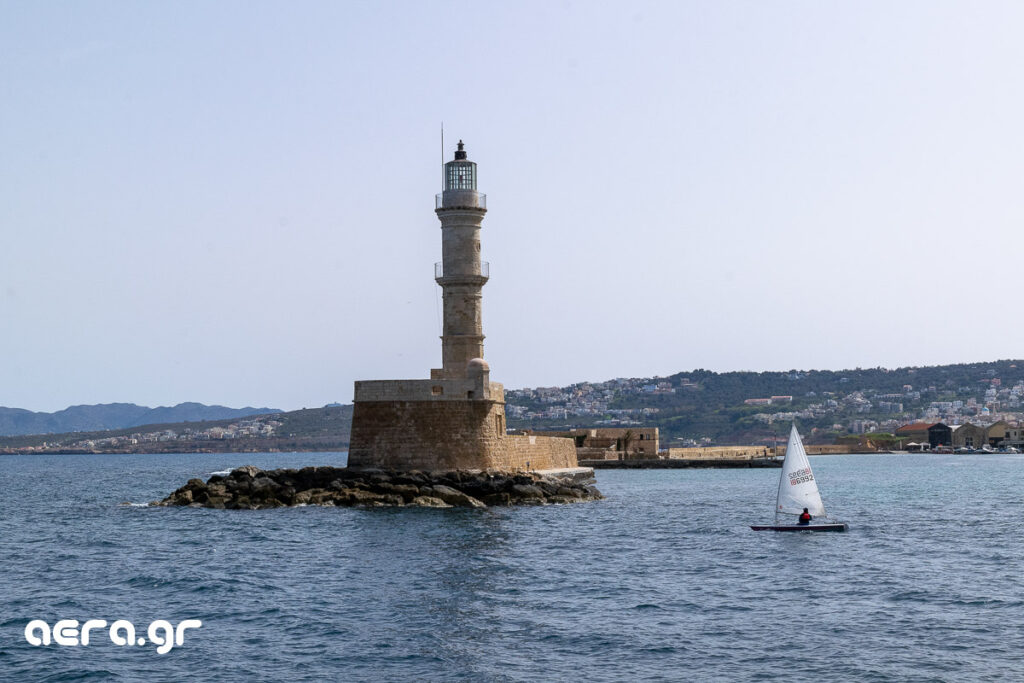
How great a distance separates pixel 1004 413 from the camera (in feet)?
636

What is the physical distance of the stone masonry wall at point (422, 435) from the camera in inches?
1704

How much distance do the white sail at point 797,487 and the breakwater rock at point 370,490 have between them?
1083cm

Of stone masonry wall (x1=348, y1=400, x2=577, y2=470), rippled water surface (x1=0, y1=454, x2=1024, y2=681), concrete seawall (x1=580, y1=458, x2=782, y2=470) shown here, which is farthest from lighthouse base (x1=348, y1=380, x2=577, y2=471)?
concrete seawall (x1=580, y1=458, x2=782, y2=470)

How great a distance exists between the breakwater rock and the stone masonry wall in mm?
682

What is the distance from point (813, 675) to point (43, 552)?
22486 mm

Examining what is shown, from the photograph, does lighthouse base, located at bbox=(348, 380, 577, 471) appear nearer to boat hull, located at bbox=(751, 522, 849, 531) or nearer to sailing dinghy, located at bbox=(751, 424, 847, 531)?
sailing dinghy, located at bbox=(751, 424, 847, 531)

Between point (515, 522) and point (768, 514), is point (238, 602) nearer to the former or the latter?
point (515, 522)

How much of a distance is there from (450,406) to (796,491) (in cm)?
1379

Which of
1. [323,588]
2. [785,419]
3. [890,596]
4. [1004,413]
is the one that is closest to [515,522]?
[323,588]

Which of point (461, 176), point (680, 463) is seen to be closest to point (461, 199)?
point (461, 176)

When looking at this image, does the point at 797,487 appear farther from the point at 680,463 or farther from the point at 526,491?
the point at 680,463

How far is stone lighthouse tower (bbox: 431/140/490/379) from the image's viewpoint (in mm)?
46562

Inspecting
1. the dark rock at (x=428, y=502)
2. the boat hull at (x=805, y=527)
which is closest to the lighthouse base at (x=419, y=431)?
the dark rock at (x=428, y=502)

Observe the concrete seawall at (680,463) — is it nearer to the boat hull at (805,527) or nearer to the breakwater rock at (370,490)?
the breakwater rock at (370,490)
